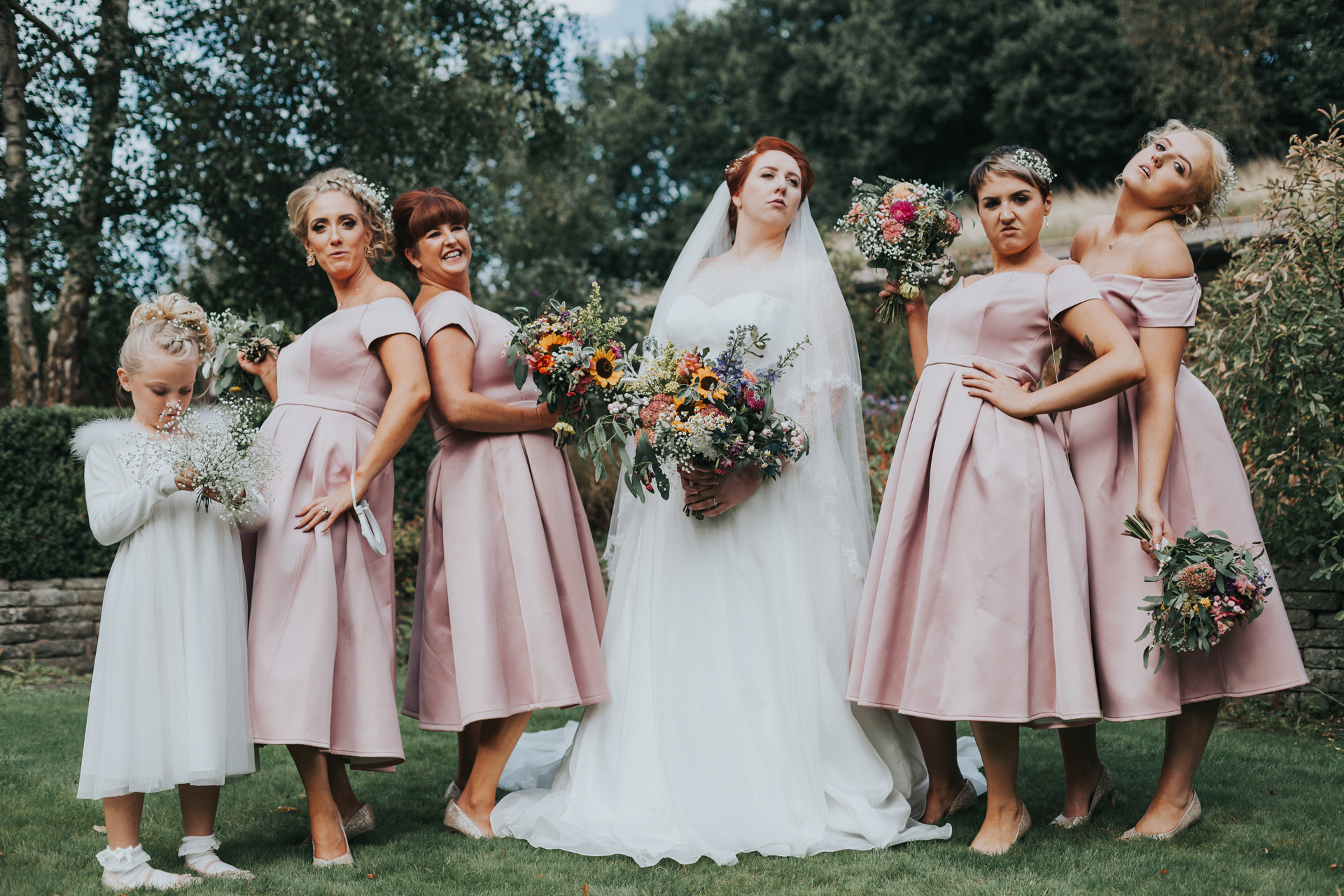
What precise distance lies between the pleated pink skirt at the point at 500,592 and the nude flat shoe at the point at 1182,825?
2104 millimetres

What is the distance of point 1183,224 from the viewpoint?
419 cm

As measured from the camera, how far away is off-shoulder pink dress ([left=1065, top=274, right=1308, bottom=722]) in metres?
3.72

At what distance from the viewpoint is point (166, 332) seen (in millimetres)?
3738

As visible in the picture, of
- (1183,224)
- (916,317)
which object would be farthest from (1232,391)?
(916,317)

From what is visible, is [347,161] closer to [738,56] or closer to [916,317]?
[916,317]

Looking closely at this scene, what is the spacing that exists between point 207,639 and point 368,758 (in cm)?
75

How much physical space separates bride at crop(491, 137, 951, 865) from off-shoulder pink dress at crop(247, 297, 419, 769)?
2.88 ft

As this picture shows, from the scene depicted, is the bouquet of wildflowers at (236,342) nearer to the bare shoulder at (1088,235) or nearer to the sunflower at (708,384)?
the sunflower at (708,384)

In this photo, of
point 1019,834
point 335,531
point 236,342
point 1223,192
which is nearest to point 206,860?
point 335,531

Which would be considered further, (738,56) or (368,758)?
(738,56)

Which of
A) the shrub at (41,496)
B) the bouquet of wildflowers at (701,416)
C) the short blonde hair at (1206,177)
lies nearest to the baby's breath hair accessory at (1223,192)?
the short blonde hair at (1206,177)

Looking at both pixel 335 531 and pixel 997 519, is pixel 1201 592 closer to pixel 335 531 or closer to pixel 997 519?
pixel 997 519

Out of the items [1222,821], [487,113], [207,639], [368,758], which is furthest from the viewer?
[487,113]

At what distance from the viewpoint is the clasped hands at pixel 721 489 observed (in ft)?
13.9
